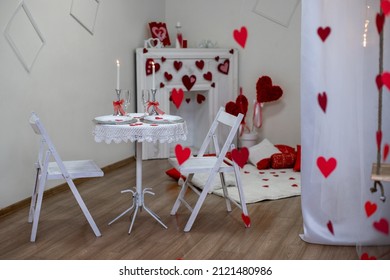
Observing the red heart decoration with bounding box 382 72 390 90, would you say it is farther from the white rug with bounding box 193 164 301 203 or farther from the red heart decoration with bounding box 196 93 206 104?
the red heart decoration with bounding box 196 93 206 104

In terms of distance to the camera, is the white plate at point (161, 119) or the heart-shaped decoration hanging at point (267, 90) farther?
the heart-shaped decoration hanging at point (267, 90)

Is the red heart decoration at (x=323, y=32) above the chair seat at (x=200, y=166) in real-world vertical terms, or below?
above

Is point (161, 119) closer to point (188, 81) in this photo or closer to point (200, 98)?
point (188, 81)

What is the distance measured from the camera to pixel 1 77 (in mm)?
4367

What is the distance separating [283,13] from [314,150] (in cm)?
336

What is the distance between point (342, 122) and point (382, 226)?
0.64 m

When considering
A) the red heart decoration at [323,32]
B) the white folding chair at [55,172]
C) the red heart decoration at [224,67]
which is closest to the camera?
the red heart decoration at [323,32]

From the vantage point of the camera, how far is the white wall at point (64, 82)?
4473mm

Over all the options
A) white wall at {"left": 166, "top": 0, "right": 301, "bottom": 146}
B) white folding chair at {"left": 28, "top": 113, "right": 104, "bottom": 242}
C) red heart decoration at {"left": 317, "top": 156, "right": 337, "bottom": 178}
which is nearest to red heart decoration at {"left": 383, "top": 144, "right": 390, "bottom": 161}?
red heart decoration at {"left": 317, "top": 156, "right": 337, "bottom": 178}

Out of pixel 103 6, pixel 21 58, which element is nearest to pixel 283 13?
pixel 103 6

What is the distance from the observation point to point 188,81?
21.6 ft

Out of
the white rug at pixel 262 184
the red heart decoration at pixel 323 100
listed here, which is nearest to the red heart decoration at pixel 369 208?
the red heart decoration at pixel 323 100

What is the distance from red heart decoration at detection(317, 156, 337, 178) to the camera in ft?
11.4

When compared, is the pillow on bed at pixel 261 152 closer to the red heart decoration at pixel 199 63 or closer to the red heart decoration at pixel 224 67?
the red heart decoration at pixel 224 67
